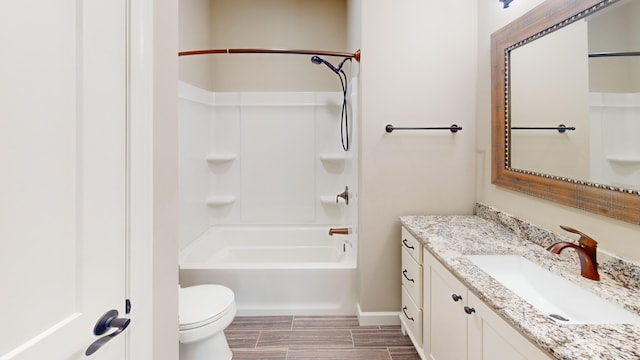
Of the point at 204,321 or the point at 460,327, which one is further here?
the point at 204,321

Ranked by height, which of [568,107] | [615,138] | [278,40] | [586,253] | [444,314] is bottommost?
[444,314]

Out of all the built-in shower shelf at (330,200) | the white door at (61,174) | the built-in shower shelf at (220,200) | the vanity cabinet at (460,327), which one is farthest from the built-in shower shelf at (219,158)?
the white door at (61,174)

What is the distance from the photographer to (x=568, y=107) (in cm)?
148

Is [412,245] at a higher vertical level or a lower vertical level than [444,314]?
higher

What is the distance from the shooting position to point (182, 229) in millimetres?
2695

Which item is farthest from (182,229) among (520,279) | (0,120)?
(520,279)

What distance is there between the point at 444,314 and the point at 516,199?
33.5 inches

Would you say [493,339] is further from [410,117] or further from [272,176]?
[272,176]

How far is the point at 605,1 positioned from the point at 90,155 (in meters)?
1.88

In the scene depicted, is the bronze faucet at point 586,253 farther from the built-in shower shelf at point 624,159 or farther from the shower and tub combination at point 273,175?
the shower and tub combination at point 273,175

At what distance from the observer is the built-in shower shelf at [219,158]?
3.29 meters

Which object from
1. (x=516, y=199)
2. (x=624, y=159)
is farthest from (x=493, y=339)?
(x=516, y=199)

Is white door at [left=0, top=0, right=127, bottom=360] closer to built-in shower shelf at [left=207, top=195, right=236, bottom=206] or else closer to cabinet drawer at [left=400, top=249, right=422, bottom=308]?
cabinet drawer at [left=400, top=249, right=422, bottom=308]

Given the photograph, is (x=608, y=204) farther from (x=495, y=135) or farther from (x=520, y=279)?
(x=495, y=135)
